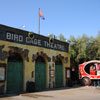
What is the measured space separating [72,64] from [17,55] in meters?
11.8

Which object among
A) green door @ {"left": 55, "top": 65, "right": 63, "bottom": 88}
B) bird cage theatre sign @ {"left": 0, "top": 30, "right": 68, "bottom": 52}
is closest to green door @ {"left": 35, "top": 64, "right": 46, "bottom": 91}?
green door @ {"left": 55, "top": 65, "right": 63, "bottom": 88}

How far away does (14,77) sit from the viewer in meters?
14.8

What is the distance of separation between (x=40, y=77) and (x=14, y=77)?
130 inches

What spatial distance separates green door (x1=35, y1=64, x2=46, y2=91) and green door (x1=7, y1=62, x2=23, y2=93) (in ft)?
6.27

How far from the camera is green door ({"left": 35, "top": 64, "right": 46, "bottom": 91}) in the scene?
16.9 meters

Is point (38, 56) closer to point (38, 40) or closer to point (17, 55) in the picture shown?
point (38, 40)

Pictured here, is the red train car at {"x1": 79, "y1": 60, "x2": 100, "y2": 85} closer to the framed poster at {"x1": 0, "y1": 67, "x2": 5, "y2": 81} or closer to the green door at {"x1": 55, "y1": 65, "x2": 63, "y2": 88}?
the green door at {"x1": 55, "y1": 65, "x2": 63, "y2": 88}

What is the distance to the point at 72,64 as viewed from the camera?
2539cm

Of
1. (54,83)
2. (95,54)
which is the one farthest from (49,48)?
(95,54)

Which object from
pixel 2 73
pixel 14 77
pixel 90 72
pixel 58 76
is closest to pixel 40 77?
pixel 58 76

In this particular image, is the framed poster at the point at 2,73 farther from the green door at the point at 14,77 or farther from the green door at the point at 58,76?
the green door at the point at 58,76

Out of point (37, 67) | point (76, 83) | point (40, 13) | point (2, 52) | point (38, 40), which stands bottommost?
point (76, 83)

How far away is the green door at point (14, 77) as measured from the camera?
14344 millimetres

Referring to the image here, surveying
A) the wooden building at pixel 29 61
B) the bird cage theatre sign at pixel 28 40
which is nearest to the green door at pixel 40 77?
the wooden building at pixel 29 61
